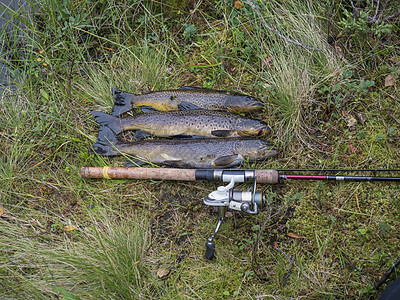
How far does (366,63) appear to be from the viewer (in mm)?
4328

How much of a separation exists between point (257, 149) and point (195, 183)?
0.82 meters

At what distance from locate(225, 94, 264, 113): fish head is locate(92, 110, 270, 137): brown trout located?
0.14 m

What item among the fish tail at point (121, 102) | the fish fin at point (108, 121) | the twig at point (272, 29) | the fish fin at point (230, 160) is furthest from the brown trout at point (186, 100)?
the twig at point (272, 29)

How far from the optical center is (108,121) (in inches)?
176

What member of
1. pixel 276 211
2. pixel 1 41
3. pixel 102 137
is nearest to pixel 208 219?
pixel 276 211

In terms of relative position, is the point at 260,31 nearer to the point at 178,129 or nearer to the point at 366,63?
the point at 366,63

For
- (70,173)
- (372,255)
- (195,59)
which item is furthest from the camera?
(195,59)

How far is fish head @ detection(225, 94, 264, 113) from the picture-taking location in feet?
14.2

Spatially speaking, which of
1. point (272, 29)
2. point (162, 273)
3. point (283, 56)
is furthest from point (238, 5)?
point (162, 273)

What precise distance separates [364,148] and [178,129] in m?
2.17

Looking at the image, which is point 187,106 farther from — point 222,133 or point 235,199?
point 235,199

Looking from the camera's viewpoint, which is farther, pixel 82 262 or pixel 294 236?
pixel 294 236

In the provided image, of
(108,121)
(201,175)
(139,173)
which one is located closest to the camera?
(201,175)

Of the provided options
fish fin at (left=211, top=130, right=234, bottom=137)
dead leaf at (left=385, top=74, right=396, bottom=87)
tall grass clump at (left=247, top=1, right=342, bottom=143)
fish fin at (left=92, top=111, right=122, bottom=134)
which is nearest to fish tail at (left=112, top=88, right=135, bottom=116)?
fish fin at (left=92, top=111, right=122, bottom=134)
